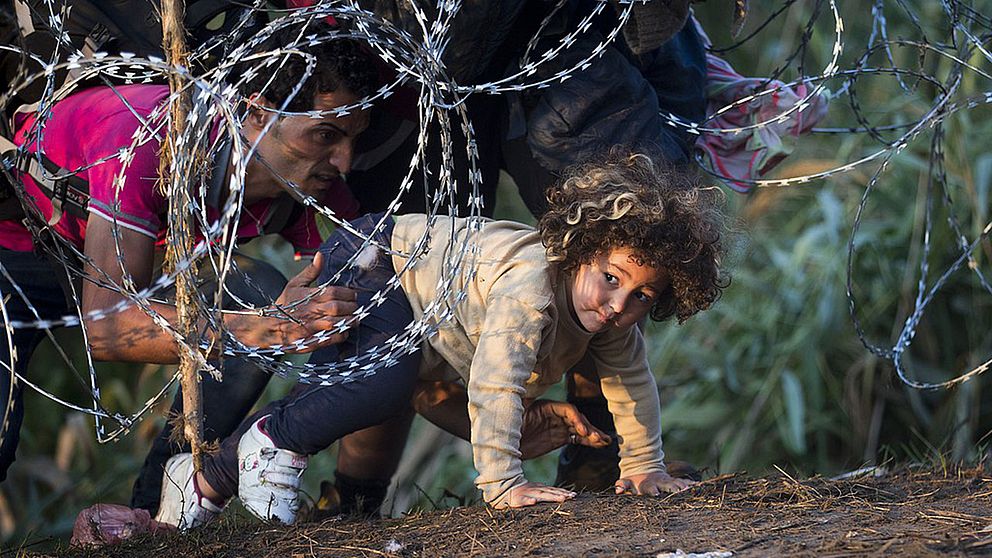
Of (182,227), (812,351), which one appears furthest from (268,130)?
(812,351)

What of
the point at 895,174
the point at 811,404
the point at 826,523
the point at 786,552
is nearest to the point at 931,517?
the point at 826,523

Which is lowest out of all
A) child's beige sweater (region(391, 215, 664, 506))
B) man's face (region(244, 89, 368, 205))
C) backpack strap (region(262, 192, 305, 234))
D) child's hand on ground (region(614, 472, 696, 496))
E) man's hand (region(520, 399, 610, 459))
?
child's hand on ground (region(614, 472, 696, 496))

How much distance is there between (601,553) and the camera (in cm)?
222

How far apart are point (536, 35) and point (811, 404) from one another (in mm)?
2885

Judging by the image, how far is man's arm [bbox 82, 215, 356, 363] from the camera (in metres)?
2.73

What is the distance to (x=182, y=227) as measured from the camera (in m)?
2.39

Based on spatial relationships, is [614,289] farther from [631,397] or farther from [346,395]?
[346,395]

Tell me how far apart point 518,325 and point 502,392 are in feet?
0.51

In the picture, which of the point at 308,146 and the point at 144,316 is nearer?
the point at 144,316

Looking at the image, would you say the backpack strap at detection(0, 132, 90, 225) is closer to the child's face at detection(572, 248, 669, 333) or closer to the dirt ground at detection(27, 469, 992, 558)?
the dirt ground at detection(27, 469, 992, 558)

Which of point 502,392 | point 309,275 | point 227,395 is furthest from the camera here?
point 227,395

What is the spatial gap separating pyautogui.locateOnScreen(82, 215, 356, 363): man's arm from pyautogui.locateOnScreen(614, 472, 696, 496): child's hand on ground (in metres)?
0.78

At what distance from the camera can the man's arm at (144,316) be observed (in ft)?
8.95

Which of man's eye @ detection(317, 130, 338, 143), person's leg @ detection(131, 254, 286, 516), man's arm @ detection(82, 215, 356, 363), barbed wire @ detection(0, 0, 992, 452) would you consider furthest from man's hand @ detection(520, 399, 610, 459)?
man's eye @ detection(317, 130, 338, 143)
